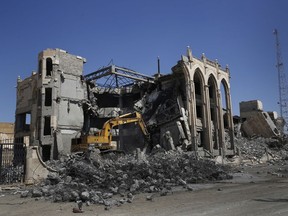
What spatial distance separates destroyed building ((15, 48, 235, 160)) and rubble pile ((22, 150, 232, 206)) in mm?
11382

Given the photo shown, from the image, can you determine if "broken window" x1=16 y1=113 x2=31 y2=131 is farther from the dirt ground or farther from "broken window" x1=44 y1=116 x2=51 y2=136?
the dirt ground

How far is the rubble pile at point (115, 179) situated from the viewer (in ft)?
32.2

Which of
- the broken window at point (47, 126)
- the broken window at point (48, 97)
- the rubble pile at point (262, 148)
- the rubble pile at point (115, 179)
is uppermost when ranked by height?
the broken window at point (48, 97)

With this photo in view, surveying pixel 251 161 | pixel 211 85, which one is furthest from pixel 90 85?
pixel 251 161

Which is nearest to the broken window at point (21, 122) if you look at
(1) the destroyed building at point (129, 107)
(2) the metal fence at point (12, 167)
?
(1) the destroyed building at point (129, 107)

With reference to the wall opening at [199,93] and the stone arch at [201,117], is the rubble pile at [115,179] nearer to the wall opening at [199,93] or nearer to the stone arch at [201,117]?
the stone arch at [201,117]

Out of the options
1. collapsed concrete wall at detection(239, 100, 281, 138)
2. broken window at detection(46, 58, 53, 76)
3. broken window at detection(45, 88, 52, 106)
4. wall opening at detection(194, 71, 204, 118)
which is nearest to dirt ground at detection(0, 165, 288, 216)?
broken window at detection(45, 88, 52, 106)

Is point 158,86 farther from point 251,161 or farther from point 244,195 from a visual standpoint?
point 244,195

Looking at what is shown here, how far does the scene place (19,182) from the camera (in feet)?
43.5

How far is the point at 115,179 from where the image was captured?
40.7ft

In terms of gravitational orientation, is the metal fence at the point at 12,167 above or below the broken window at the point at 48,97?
below

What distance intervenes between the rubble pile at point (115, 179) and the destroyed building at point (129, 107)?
11.4m

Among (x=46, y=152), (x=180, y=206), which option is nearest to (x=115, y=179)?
(x=180, y=206)

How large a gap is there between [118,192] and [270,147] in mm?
30170
